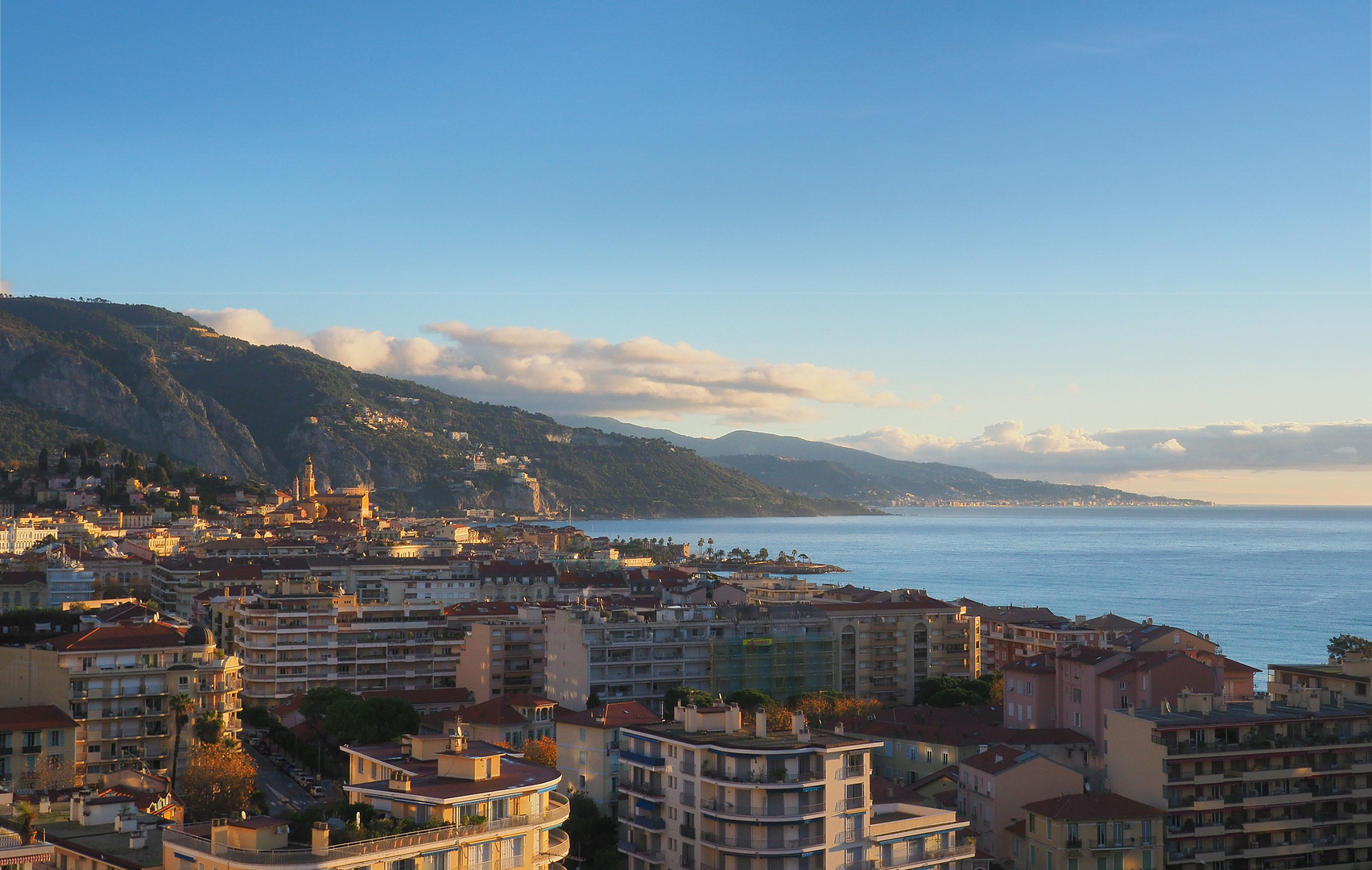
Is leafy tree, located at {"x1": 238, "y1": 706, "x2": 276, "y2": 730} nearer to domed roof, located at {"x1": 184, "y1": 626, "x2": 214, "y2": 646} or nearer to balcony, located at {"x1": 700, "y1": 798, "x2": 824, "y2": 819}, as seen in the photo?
domed roof, located at {"x1": 184, "y1": 626, "x2": 214, "y2": 646}

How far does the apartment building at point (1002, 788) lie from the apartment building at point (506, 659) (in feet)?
82.4

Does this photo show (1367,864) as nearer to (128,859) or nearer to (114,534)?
(128,859)

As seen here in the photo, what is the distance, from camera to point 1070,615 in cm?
10150

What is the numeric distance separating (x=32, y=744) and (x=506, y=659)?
24.4m

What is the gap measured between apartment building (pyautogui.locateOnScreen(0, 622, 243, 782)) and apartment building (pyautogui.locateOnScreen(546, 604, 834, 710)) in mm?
14314

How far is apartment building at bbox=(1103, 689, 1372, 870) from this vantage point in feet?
103

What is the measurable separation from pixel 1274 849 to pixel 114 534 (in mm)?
111549

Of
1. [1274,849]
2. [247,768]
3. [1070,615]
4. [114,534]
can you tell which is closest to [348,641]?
[247,768]

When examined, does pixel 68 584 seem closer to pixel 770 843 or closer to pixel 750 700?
pixel 750 700

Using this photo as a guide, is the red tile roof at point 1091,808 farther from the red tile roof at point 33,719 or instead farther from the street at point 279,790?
the red tile roof at point 33,719

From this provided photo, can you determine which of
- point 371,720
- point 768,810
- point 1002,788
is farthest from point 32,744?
point 1002,788

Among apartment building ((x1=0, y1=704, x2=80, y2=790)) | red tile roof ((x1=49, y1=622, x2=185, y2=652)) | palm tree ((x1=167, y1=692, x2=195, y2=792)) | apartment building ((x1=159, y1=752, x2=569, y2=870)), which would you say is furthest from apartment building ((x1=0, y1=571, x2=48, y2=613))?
apartment building ((x1=159, y1=752, x2=569, y2=870))

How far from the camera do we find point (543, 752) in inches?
1474

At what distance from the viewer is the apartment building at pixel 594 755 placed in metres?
35.0
